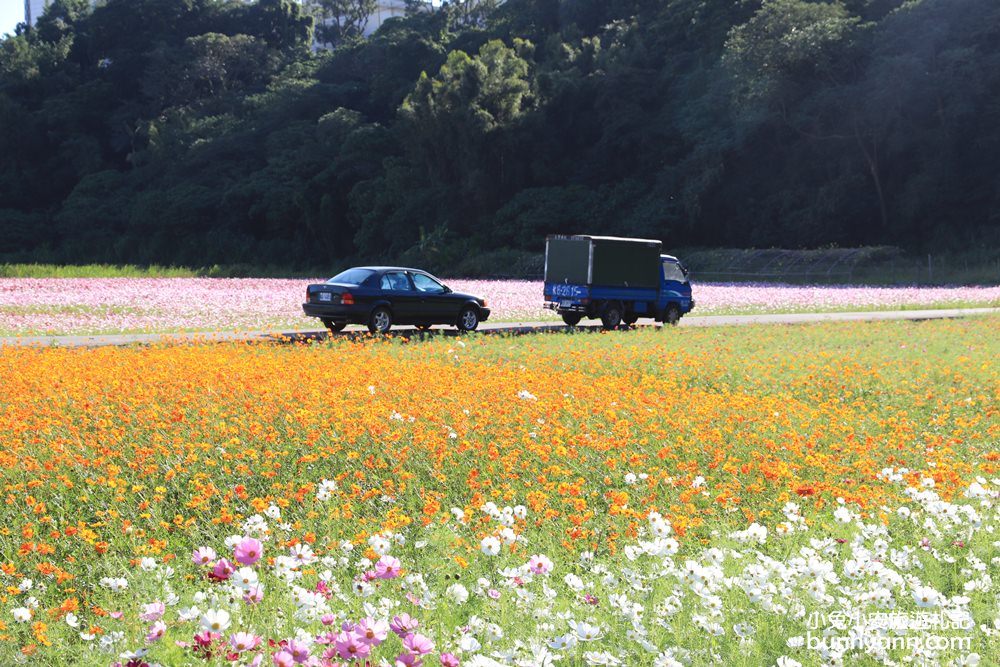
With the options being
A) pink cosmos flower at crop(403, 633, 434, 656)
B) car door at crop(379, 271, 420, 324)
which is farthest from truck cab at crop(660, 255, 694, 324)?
pink cosmos flower at crop(403, 633, 434, 656)

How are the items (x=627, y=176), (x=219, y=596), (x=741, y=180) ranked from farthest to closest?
(x=627, y=176), (x=741, y=180), (x=219, y=596)

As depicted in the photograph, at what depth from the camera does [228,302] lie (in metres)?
30.1

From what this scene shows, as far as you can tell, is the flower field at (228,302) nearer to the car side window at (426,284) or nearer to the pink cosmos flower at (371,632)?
the car side window at (426,284)

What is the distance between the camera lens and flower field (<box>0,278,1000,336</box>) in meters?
24.2

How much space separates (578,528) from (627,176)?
67692 millimetres

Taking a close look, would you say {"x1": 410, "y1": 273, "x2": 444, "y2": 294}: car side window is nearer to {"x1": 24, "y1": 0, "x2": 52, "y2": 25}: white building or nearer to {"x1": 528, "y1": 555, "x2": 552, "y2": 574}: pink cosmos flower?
{"x1": 528, "y1": 555, "x2": 552, "y2": 574}: pink cosmos flower

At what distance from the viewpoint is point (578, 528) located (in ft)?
21.2

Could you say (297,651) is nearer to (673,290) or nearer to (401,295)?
(401,295)

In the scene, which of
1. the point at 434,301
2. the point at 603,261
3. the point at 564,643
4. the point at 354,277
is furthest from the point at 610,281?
the point at 564,643

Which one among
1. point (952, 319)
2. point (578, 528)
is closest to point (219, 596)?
point (578, 528)

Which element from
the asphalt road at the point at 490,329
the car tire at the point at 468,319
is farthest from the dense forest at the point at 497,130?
the car tire at the point at 468,319

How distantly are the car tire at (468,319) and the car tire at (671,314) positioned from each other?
18.1 ft

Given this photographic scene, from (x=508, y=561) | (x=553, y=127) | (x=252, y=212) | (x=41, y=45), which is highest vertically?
(x=41, y=45)

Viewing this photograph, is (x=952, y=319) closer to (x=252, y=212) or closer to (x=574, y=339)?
(x=574, y=339)
